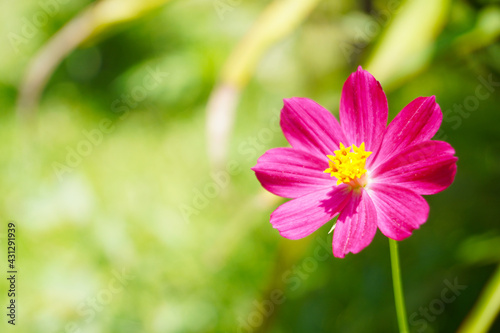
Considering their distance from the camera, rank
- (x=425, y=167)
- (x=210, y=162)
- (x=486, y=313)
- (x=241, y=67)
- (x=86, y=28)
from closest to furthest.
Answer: (x=425, y=167) < (x=486, y=313) < (x=241, y=67) < (x=86, y=28) < (x=210, y=162)

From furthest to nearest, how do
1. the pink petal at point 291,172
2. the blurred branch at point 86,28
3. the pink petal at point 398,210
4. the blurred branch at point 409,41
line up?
the blurred branch at point 86,28 < the blurred branch at point 409,41 < the pink petal at point 291,172 < the pink petal at point 398,210

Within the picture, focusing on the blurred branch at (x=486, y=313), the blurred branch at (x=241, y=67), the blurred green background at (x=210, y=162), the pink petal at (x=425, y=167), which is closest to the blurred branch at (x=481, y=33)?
the blurred green background at (x=210, y=162)

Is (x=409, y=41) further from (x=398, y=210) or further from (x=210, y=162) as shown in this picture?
(x=210, y=162)

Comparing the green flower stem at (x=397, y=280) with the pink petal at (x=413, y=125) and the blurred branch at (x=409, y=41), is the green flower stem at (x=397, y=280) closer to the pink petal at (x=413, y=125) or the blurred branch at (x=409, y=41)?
the pink petal at (x=413, y=125)

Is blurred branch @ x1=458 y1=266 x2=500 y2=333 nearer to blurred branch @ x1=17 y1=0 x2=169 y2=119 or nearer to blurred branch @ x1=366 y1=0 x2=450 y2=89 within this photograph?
blurred branch @ x1=366 y1=0 x2=450 y2=89

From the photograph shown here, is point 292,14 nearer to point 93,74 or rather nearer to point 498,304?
point 498,304

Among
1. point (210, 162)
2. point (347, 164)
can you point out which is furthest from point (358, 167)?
point (210, 162)

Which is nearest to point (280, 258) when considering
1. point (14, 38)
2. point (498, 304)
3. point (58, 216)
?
point (498, 304)
